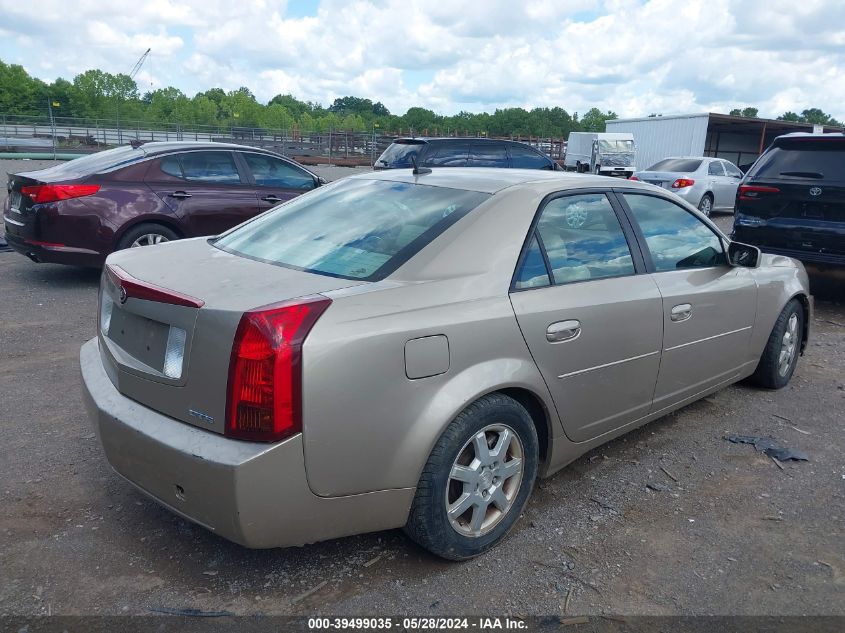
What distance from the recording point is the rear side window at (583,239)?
10.5 ft

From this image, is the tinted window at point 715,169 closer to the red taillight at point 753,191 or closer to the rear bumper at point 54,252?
the red taillight at point 753,191

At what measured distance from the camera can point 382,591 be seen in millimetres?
2654

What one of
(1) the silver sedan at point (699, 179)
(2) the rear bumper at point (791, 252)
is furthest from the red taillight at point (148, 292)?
(1) the silver sedan at point (699, 179)

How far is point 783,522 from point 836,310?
17.7 ft

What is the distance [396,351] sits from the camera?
8.09ft

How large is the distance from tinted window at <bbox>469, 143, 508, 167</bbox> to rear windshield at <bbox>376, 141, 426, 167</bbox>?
3.38ft

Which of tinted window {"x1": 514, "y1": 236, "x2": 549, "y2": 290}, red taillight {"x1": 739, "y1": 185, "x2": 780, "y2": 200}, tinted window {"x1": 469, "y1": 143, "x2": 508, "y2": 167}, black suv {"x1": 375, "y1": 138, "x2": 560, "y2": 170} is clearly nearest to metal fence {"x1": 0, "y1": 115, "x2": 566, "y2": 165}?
black suv {"x1": 375, "y1": 138, "x2": 560, "y2": 170}

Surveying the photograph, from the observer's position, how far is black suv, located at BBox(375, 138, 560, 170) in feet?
40.1

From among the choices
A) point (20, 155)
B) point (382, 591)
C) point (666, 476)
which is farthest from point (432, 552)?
point (20, 155)

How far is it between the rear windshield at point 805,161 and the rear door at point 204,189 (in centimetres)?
568

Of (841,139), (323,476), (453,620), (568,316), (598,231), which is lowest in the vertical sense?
(453,620)

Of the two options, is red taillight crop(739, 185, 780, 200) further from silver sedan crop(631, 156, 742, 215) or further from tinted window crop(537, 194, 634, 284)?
silver sedan crop(631, 156, 742, 215)

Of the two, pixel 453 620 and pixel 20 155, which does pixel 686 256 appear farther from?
pixel 20 155

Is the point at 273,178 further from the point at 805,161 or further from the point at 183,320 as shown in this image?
the point at 183,320
